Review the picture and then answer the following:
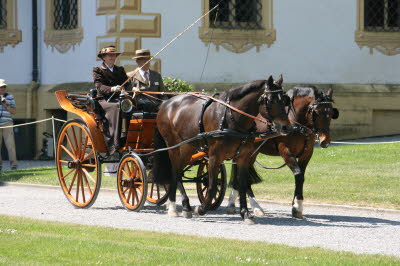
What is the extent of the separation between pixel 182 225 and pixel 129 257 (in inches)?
121

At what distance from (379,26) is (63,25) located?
7891 millimetres

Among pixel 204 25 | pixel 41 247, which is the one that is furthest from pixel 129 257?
pixel 204 25

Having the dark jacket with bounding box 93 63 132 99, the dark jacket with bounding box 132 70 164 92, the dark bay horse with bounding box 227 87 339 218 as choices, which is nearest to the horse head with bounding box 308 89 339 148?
the dark bay horse with bounding box 227 87 339 218

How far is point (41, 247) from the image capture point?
31.8 ft

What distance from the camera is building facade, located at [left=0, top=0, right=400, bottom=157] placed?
74.4ft

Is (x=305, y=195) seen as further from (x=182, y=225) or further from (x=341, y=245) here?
(x=341, y=245)

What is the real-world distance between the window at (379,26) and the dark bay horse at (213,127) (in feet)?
37.5

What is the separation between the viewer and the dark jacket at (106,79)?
46.3 ft

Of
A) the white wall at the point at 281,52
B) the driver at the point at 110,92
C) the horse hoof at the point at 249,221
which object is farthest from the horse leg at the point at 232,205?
the white wall at the point at 281,52

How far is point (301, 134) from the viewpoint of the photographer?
510 inches

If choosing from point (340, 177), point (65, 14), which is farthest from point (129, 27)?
point (340, 177)

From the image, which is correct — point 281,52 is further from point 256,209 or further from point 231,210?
point 256,209

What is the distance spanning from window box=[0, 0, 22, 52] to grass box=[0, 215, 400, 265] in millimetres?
15204

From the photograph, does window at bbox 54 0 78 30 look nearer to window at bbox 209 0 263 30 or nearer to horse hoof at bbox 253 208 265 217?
window at bbox 209 0 263 30
